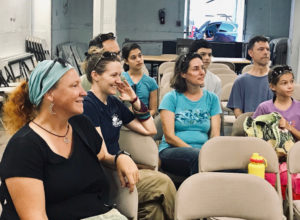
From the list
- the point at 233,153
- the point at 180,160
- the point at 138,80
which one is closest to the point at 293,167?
the point at 233,153

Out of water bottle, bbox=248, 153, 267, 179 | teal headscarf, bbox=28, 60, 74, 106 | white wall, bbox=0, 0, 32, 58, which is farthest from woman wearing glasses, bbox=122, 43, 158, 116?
white wall, bbox=0, 0, 32, 58

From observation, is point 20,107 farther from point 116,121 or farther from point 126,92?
point 126,92

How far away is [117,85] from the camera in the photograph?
3225mm

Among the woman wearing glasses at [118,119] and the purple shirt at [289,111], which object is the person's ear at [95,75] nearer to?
the woman wearing glasses at [118,119]

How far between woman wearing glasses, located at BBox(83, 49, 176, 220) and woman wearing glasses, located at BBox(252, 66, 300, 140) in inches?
46.1

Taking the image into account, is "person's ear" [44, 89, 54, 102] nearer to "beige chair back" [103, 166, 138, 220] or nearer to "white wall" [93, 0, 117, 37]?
"beige chair back" [103, 166, 138, 220]

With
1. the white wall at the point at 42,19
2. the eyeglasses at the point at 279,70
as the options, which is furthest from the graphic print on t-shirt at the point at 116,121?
the white wall at the point at 42,19

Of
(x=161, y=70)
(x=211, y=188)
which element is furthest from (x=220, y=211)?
(x=161, y=70)

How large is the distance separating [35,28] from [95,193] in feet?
31.1

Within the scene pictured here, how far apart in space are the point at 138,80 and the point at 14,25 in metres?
5.38

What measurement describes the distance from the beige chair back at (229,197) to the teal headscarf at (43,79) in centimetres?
80

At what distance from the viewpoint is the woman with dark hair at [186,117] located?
143 inches

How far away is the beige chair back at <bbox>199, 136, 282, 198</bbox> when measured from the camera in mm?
3074

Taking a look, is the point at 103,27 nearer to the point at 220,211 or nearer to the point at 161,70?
the point at 161,70
